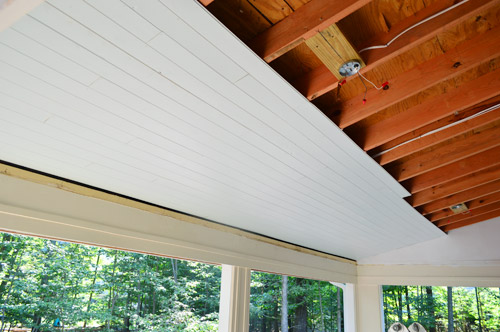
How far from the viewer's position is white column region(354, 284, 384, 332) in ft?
20.4

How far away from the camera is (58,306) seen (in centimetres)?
814

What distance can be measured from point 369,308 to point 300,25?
5949mm

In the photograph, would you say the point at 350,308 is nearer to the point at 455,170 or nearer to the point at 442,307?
the point at 455,170

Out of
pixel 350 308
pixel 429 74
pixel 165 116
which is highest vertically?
pixel 429 74

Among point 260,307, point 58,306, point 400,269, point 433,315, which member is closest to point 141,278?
point 58,306

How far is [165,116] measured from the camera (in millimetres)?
2033

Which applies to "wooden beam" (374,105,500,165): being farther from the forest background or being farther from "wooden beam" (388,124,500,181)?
the forest background

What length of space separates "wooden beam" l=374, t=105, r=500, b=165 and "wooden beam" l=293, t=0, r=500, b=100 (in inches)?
49.9

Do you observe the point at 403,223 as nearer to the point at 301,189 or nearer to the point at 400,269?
the point at 400,269

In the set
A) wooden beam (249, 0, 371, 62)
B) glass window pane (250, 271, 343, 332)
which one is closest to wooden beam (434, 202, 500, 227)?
wooden beam (249, 0, 371, 62)

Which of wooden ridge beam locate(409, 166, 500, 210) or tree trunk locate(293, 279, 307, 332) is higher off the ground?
wooden ridge beam locate(409, 166, 500, 210)

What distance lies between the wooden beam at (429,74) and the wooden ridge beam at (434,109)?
5.0 inches

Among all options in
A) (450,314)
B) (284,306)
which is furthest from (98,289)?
(450,314)

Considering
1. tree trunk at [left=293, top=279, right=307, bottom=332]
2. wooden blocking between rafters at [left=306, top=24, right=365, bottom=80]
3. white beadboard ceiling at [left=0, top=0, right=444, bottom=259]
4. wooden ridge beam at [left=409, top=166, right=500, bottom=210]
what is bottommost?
tree trunk at [left=293, top=279, right=307, bottom=332]
